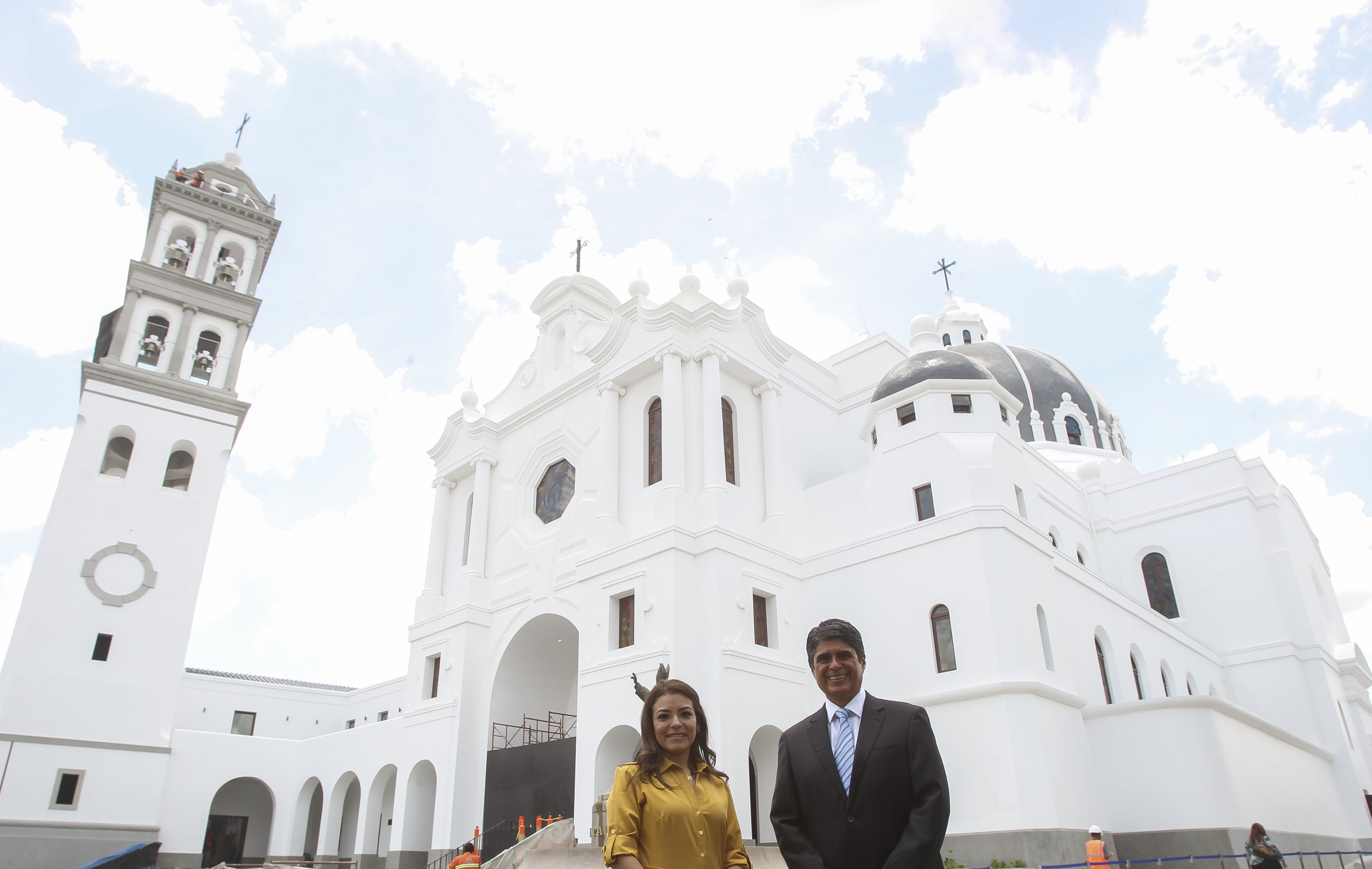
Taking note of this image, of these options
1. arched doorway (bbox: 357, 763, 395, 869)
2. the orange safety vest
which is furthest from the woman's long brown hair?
arched doorway (bbox: 357, 763, 395, 869)

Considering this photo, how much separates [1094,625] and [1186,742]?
165 inches

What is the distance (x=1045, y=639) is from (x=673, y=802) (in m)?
15.2

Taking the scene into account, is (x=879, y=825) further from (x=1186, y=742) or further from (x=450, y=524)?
(x=450, y=524)

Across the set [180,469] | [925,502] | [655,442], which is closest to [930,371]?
[925,502]

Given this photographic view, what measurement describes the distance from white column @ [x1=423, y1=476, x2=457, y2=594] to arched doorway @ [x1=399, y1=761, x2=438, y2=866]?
4.62 metres

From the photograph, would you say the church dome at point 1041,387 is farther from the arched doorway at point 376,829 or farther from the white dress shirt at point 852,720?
the white dress shirt at point 852,720

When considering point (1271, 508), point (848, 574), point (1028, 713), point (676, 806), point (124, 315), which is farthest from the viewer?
point (124, 315)

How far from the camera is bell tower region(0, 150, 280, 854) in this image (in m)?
22.3

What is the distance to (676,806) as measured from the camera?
3.56 m

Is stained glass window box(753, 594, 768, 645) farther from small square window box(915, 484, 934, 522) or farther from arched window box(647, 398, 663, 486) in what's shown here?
small square window box(915, 484, 934, 522)

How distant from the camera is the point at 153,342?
→ 27328 millimetres

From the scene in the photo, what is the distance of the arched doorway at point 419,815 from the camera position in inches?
847

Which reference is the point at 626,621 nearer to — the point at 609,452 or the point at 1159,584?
the point at 609,452

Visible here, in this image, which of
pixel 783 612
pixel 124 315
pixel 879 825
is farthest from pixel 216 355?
pixel 879 825
